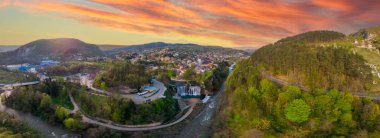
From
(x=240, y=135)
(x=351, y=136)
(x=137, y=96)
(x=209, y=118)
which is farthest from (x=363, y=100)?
(x=137, y=96)

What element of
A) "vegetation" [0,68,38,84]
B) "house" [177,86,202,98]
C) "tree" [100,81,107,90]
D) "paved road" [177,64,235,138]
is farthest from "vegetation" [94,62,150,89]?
"vegetation" [0,68,38,84]

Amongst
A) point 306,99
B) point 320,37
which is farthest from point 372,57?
point 320,37

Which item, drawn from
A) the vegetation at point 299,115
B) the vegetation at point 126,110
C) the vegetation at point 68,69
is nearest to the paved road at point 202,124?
the vegetation at point 299,115

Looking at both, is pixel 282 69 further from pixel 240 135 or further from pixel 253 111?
pixel 240 135

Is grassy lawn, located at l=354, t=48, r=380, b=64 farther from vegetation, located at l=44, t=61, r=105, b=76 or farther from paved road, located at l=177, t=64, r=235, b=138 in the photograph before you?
vegetation, located at l=44, t=61, r=105, b=76

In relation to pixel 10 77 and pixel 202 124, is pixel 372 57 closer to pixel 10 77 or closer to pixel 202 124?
pixel 202 124
